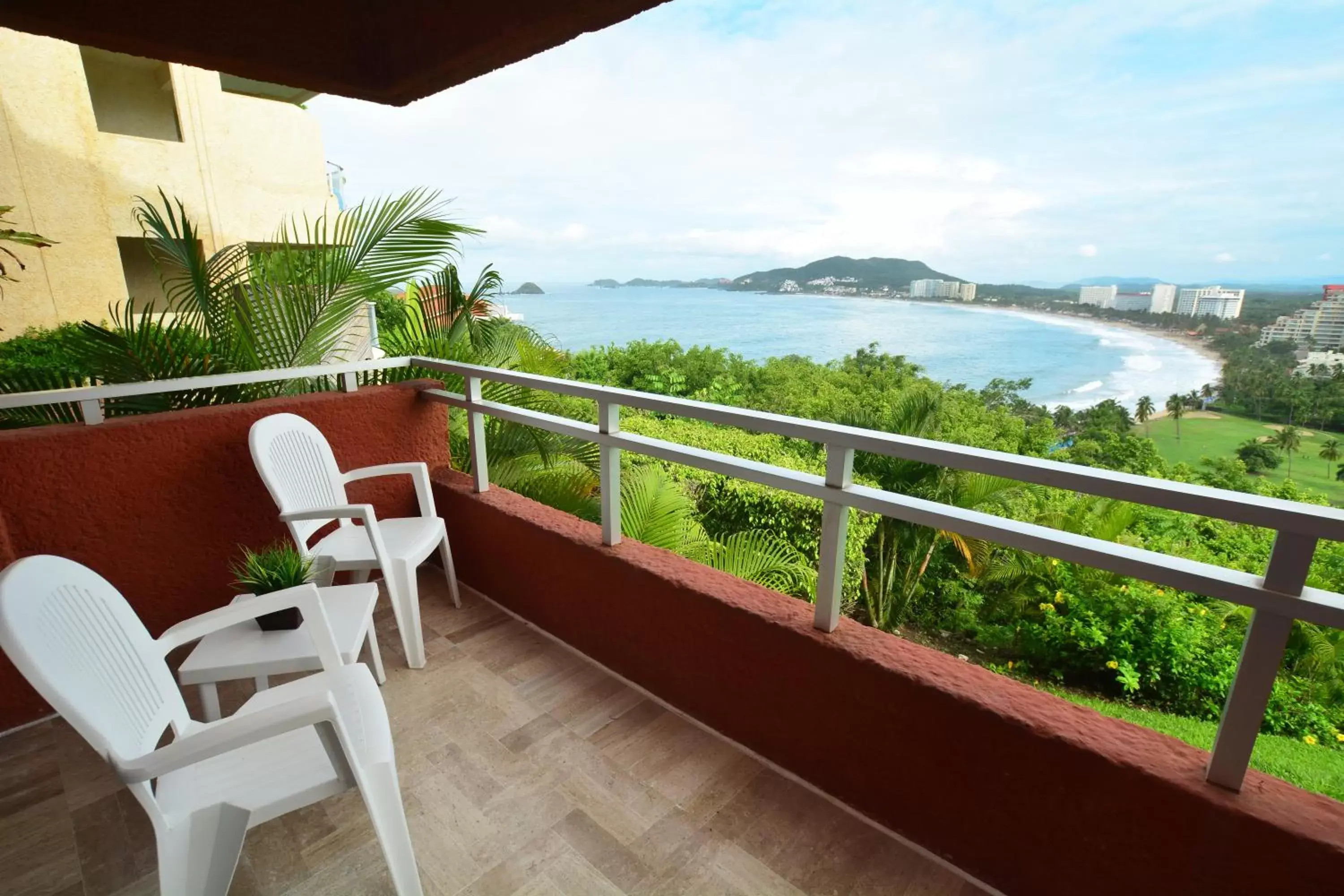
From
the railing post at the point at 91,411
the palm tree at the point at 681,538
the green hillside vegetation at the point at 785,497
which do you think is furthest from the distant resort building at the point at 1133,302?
the railing post at the point at 91,411

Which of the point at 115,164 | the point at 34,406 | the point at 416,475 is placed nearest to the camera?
A: the point at 34,406

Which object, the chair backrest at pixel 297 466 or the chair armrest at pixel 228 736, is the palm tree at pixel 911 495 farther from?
the chair armrest at pixel 228 736

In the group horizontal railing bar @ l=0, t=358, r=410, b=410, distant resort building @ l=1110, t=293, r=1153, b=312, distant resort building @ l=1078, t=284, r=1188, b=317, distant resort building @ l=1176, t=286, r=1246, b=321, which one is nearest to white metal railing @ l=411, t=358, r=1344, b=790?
horizontal railing bar @ l=0, t=358, r=410, b=410

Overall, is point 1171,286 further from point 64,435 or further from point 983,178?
point 64,435

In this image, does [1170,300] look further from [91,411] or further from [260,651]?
[91,411]

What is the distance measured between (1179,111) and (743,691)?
110 ft

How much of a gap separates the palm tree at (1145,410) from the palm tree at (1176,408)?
0.43 m

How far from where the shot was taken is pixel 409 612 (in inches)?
94.3

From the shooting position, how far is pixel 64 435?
7.22ft

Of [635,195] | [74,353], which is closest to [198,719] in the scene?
[74,353]

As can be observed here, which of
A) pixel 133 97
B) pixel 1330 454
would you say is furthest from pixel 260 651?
pixel 1330 454

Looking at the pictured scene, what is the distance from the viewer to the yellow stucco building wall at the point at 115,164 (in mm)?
8445

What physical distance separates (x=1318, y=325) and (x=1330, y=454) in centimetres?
511

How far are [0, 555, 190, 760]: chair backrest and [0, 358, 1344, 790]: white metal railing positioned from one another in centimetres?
123
